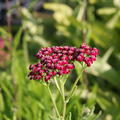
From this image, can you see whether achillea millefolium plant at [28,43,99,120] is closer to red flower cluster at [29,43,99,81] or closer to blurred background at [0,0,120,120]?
red flower cluster at [29,43,99,81]

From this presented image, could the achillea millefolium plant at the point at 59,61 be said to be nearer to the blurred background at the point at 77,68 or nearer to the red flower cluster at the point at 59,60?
the red flower cluster at the point at 59,60

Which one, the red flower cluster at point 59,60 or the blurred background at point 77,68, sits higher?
the red flower cluster at point 59,60

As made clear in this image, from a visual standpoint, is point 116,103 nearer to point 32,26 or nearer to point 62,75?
point 32,26

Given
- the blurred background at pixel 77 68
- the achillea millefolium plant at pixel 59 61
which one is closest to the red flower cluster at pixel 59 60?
the achillea millefolium plant at pixel 59 61

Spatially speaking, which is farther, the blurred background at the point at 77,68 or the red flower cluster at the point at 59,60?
the blurred background at the point at 77,68

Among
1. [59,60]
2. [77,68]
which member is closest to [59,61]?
[59,60]

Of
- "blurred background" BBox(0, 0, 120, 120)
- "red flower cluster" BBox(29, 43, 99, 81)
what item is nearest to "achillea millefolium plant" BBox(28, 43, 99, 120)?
"red flower cluster" BBox(29, 43, 99, 81)

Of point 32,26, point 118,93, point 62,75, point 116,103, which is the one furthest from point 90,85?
point 62,75
